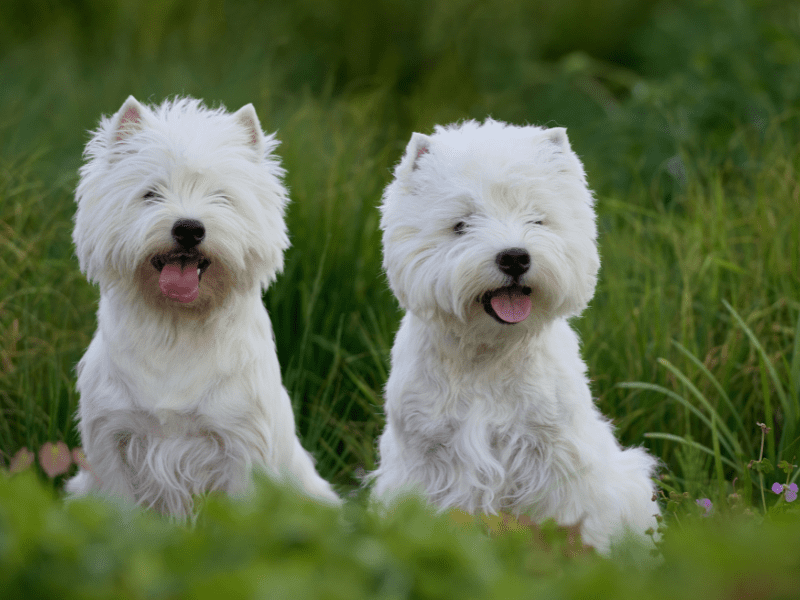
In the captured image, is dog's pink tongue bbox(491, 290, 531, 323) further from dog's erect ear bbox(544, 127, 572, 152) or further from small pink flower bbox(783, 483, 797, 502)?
small pink flower bbox(783, 483, 797, 502)

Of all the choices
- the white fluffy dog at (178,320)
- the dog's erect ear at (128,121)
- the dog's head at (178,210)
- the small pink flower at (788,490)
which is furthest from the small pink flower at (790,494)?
the dog's erect ear at (128,121)

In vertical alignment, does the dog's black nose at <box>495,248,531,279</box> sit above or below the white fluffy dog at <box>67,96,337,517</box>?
above

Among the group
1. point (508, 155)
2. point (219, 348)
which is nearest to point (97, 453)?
point (219, 348)

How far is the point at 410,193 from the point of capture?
3.51m

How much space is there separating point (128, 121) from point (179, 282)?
693 mm

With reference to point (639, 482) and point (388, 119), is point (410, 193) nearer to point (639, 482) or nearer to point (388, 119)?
point (639, 482)

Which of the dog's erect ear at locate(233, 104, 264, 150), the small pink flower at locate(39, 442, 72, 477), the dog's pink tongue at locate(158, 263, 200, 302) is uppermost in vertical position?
the dog's erect ear at locate(233, 104, 264, 150)

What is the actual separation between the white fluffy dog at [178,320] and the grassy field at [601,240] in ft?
2.79

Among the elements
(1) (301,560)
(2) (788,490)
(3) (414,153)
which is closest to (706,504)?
(2) (788,490)

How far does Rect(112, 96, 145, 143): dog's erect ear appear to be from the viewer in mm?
3541

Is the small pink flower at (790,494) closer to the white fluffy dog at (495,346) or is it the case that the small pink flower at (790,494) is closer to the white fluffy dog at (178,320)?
the white fluffy dog at (495,346)

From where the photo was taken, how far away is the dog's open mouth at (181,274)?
3.38 meters

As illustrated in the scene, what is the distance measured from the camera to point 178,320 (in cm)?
355

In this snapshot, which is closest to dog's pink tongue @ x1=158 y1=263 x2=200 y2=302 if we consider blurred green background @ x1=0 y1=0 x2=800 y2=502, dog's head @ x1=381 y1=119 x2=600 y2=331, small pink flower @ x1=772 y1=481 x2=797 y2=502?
dog's head @ x1=381 y1=119 x2=600 y2=331
